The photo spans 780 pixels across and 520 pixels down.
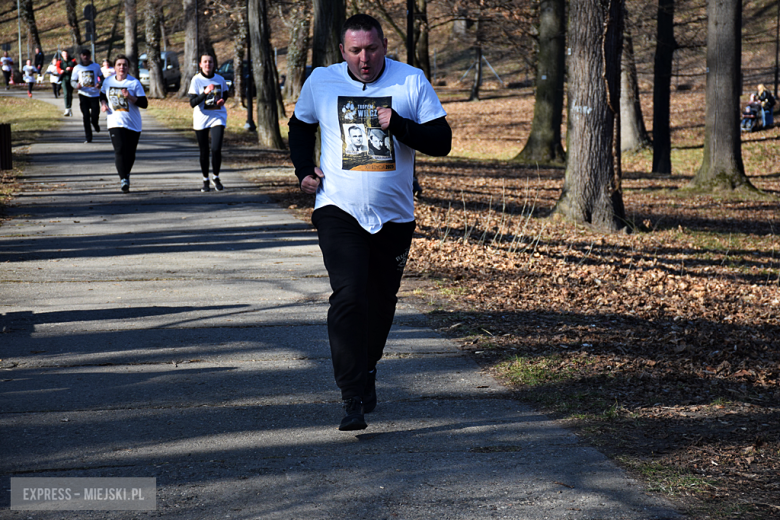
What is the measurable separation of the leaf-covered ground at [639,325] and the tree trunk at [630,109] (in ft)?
37.0

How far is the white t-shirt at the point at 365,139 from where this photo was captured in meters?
4.24

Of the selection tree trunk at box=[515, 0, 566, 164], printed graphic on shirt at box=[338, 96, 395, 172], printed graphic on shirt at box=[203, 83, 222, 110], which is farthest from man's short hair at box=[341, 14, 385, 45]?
tree trunk at box=[515, 0, 566, 164]

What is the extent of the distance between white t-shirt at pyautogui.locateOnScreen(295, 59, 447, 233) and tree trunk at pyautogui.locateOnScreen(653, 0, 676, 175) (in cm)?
1769

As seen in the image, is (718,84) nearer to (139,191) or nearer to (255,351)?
(139,191)

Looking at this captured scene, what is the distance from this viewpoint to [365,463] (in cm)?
389

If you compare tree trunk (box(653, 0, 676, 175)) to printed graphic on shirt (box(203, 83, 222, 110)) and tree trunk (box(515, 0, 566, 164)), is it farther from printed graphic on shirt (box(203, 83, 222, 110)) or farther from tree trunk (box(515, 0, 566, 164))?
printed graphic on shirt (box(203, 83, 222, 110))

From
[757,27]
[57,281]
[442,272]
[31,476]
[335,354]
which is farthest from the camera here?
[757,27]

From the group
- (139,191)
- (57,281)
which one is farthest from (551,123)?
(57,281)

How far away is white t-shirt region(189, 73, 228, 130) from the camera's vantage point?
12242 millimetres

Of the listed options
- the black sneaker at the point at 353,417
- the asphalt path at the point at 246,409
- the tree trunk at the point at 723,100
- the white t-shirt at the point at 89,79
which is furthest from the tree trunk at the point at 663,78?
the black sneaker at the point at 353,417

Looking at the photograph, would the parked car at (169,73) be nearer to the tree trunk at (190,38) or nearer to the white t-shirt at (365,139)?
the tree trunk at (190,38)

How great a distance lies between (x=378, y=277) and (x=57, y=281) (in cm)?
455

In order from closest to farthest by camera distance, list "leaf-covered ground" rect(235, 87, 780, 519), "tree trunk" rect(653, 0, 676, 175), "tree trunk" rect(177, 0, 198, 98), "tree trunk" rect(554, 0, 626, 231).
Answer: "leaf-covered ground" rect(235, 87, 780, 519)
"tree trunk" rect(554, 0, 626, 231)
"tree trunk" rect(653, 0, 676, 175)
"tree trunk" rect(177, 0, 198, 98)

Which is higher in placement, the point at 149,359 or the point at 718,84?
the point at 718,84
